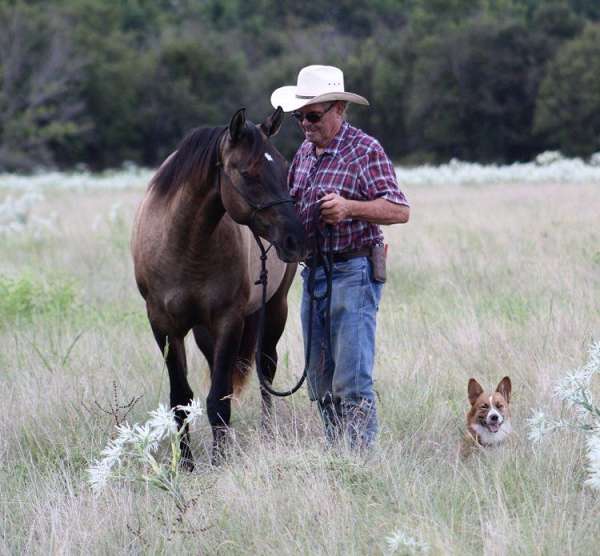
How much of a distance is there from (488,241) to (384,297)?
3.12 m

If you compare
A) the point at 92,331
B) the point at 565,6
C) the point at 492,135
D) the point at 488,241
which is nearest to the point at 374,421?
the point at 92,331

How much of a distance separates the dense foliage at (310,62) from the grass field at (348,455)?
33514 millimetres

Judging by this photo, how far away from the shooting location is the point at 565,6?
49.3m

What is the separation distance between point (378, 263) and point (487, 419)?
98 centimetres

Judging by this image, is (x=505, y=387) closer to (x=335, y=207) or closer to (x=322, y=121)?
(x=335, y=207)

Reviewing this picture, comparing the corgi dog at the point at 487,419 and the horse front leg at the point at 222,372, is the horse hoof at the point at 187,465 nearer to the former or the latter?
the horse front leg at the point at 222,372

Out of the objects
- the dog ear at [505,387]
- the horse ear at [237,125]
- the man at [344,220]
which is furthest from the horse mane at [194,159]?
the dog ear at [505,387]

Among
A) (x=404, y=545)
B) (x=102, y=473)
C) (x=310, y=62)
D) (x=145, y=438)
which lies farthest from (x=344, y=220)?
(x=310, y=62)

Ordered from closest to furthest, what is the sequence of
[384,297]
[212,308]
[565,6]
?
[212,308], [384,297], [565,6]

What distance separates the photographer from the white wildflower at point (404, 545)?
11.7 ft

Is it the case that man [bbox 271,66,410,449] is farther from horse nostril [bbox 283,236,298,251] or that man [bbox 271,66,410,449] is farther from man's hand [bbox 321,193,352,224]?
horse nostril [bbox 283,236,298,251]

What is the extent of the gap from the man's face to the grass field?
149cm

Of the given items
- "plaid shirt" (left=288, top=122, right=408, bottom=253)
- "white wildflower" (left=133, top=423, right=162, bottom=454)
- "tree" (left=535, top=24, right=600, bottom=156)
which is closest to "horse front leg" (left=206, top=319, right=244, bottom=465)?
"plaid shirt" (left=288, top=122, right=408, bottom=253)

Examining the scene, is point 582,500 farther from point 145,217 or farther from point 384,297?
point 384,297
